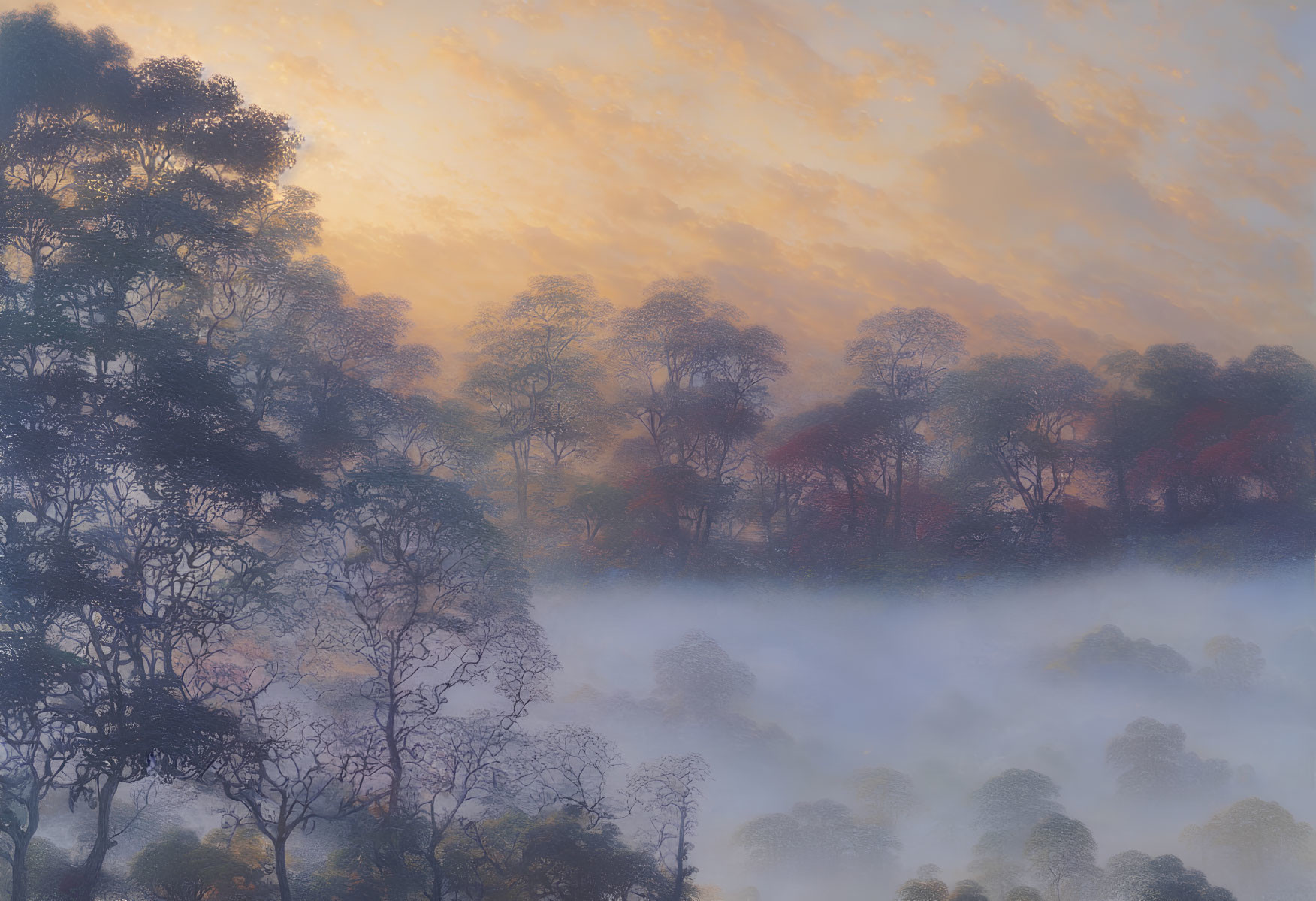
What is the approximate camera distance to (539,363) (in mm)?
8195

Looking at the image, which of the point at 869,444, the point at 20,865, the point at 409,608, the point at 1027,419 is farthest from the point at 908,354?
the point at 20,865

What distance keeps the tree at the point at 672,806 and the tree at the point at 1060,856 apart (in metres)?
2.55

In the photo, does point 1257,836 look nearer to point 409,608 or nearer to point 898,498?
point 898,498

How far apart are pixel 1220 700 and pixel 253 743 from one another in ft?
25.0

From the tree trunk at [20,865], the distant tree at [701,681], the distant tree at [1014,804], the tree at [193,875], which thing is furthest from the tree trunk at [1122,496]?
the tree trunk at [20,865]

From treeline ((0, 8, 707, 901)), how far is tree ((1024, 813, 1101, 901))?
2.63 metres

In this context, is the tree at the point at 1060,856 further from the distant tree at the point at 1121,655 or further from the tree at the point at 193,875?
the tree at the point at 193,875

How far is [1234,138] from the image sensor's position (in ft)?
26.7

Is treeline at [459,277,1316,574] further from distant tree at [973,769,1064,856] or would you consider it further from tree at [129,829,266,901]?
tree at [129,829,266,901]

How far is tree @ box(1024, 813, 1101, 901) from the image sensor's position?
668 cm

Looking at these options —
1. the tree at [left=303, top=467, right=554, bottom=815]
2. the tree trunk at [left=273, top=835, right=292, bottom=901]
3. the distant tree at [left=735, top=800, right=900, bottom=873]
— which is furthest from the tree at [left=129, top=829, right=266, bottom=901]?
the distant tree at [left=735, top=800, right=900, bottom=873]

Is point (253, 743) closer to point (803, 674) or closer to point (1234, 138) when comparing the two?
point (803, 674)

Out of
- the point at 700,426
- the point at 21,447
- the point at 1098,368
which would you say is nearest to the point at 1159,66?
the point at 1098,368

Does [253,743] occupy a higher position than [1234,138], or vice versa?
[1234,138]
